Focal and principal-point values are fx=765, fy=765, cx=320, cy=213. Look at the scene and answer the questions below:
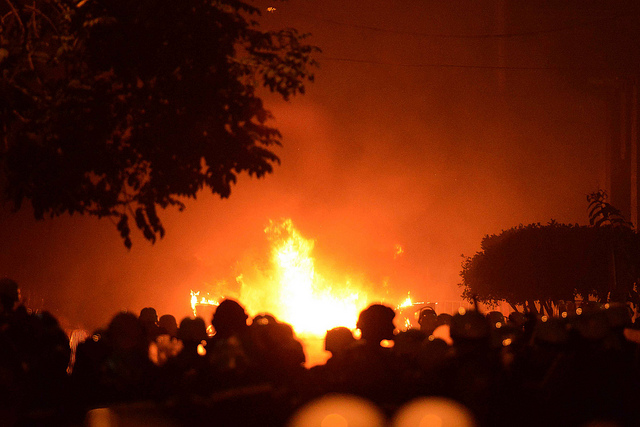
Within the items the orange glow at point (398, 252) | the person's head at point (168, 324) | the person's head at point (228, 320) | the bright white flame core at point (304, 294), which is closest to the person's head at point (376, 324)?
the person's head at point (228, 320)

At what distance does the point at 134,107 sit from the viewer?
976 centimetres

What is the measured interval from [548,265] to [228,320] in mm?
26493

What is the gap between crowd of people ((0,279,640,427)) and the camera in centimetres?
807

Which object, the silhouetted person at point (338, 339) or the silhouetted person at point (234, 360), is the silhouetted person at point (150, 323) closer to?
the silhouetted person at point (338, 339)

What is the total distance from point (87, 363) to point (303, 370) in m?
2.55

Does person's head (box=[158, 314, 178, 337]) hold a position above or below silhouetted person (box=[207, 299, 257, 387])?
above

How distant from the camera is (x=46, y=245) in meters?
41.0

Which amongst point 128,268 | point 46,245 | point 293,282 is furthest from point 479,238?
point 46,245

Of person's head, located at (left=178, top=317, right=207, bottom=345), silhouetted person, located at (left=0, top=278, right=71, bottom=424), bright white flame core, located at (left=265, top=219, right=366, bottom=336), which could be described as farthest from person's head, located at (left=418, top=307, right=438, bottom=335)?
bright white flame core, located at (left=265, top=219, right=366, bottom=336)

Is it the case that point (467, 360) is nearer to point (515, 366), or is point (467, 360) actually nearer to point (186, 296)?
point (515, 366)

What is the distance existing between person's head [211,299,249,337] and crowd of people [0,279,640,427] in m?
0.03

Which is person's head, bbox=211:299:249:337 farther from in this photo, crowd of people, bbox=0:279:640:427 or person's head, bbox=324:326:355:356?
person's head, bbox=324:326:355:356

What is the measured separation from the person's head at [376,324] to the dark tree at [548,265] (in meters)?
22.7

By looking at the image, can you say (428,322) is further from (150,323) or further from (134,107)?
(134,107)
